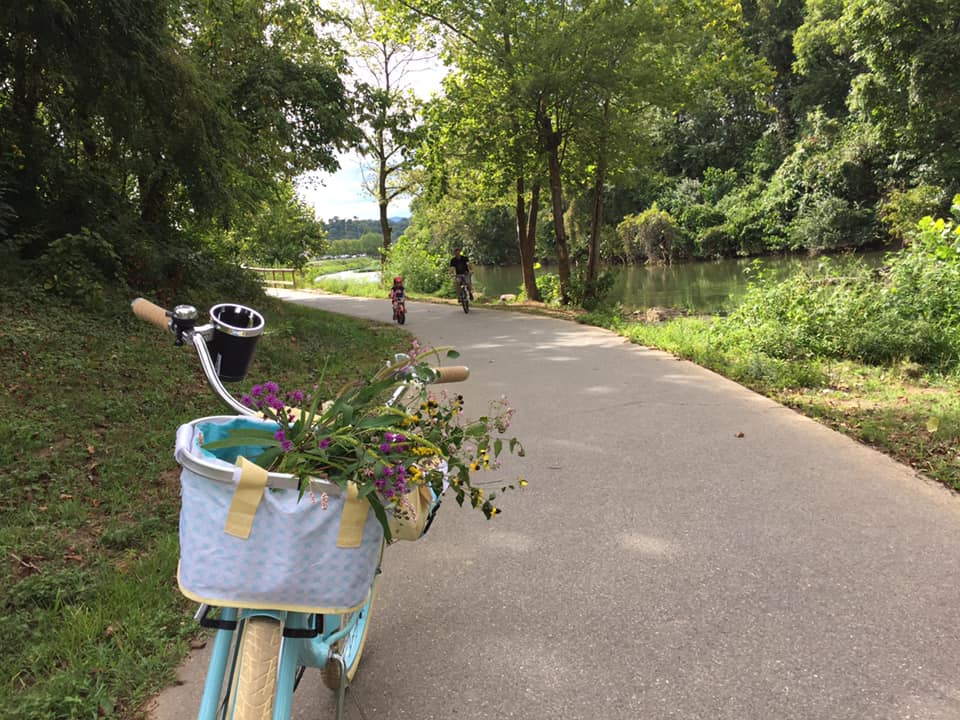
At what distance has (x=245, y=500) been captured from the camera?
1262mm

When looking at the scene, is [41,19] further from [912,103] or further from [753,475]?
[912,103]

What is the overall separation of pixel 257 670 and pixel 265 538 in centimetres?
29

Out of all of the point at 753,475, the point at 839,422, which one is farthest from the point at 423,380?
the point at 839,422

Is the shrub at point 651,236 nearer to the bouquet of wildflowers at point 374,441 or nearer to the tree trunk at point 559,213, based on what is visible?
the tree trunk at point 559,213

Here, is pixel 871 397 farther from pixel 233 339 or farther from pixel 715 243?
pixel 715 243

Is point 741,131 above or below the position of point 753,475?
above

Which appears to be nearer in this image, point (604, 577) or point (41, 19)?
point (604, 577)

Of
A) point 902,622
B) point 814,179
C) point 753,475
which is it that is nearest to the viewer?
point 902,622

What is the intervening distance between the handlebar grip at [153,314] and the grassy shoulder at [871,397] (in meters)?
4.26

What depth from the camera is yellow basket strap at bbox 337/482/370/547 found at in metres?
1.32

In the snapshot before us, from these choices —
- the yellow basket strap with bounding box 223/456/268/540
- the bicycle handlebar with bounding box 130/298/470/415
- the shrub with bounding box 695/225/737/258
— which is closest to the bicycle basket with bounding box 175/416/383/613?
the yellow basket strap with bounding box 223/456/268/540

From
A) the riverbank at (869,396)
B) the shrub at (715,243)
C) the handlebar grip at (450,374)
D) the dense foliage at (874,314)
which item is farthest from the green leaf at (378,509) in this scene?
the shrub at (715,243)

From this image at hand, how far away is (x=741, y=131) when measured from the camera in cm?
4366

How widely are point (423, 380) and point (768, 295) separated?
8.05m
